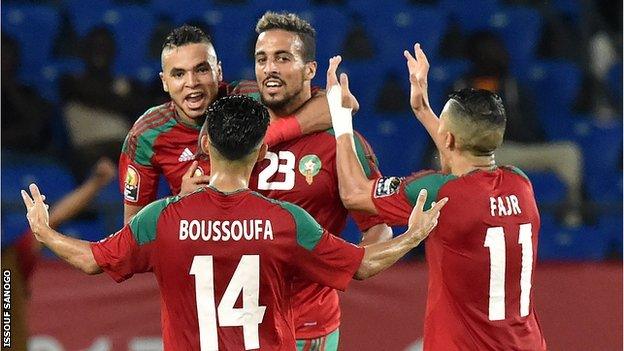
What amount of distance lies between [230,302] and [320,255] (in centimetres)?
36

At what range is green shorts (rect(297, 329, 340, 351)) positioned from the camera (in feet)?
15.9

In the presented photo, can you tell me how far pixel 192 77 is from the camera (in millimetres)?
4754

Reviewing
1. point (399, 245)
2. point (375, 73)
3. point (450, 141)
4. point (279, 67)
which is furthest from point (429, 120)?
point (375, 73)

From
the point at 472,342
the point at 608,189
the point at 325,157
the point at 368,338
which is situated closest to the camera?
the point at 472,342

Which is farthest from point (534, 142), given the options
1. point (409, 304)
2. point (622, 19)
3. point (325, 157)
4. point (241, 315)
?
point (241, 315)

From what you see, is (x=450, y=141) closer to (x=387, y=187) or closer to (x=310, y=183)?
(x=387, y=187)

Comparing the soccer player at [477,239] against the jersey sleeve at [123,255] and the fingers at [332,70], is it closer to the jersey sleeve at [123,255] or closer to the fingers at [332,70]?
the fingers at [332,70]

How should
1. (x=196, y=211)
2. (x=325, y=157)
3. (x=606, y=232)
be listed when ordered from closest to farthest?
1. (x=196, y=211)
2. (x=325, y=157)
3. (x=606, y=232)

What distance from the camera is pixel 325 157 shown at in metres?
4.84

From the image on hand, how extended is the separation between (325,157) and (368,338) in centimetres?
220

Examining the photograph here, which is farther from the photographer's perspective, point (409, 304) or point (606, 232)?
point (606, 232)

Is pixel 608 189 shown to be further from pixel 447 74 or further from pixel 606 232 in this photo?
pixel 447 74

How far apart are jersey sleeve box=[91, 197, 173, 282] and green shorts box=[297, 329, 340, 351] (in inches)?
43.8

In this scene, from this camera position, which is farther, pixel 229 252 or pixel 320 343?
pixel 320 343
